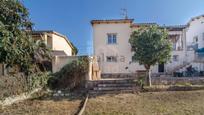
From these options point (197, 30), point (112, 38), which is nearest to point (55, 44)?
point (112, 38)

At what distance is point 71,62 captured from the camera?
2361cm

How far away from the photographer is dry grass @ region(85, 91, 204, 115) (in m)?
15.6

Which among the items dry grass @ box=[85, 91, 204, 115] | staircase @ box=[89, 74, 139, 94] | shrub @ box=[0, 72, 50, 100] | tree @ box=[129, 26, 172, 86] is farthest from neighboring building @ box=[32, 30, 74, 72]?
tree @ box=[129, 26, 172, 86]

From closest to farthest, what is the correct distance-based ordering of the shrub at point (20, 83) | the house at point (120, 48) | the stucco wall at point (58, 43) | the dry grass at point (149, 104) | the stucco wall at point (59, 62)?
the dry grass at point (149, 104)
the shrub at point (20, 83)
the stucco wall at point (59, 62)
the stucco wall at point (58, 43)
the house at point (120, 48)

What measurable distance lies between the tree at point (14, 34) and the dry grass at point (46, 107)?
2925 mm

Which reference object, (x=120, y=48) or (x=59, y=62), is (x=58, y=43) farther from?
(x=59, y=62)

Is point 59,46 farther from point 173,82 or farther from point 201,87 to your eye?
point 201,87

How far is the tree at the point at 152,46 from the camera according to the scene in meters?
22.8

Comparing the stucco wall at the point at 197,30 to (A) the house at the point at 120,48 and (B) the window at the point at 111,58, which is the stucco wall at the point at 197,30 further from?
(B) the window at the point at 111,58

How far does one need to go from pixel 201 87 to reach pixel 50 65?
11735 mm

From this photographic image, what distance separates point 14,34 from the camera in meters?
12.7

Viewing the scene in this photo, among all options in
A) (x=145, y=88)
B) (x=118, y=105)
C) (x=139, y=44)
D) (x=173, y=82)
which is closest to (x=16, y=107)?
(x=118, y=105)

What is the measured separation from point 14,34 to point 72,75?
10868 mm

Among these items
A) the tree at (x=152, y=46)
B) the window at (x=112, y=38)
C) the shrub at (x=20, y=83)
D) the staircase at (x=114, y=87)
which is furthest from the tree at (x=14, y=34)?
the window at (x=112, y=38)
